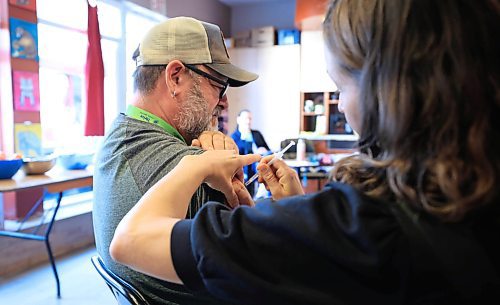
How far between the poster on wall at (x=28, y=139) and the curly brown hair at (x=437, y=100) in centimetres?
330

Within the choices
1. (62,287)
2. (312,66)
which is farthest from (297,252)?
(312,66)

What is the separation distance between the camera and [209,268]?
20.8 inches

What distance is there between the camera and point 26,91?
3244mm

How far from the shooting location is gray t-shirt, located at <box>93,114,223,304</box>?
0.95m

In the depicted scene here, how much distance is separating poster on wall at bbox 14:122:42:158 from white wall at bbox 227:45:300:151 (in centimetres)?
326

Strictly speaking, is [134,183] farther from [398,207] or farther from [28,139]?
[28,139]

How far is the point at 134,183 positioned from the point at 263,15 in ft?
19.5

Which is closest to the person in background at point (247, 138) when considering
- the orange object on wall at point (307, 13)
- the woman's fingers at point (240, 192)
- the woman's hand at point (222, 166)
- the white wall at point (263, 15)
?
the orange object on wall at point (307, 13)

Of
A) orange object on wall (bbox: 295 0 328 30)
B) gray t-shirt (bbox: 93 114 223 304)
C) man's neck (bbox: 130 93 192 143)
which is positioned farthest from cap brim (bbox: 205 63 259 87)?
orange object on wall (bbox: 295 0 328 30)

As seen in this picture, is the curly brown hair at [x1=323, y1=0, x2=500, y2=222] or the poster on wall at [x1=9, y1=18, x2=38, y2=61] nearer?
the curly brown hair at [x1=323, y1=0, x2=500, y2=222]

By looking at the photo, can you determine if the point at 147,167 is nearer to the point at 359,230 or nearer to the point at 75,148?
the point at 359,230

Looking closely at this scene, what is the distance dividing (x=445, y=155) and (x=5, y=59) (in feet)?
11.1

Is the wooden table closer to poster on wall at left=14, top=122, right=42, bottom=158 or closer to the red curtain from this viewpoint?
poster on wall at left=14, top=122, right=42, bottom=158

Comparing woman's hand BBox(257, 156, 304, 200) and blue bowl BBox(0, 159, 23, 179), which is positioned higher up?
woman's hand BBox(257, 156, 304, 200)
